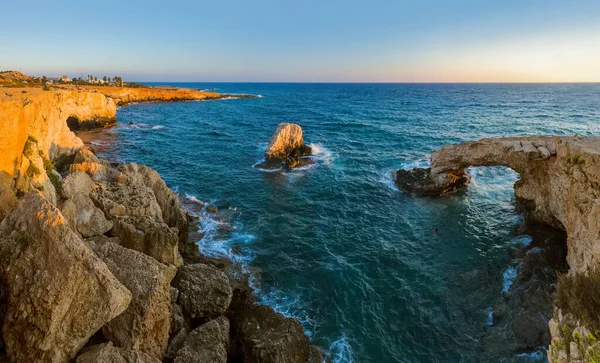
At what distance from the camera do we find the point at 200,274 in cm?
1712

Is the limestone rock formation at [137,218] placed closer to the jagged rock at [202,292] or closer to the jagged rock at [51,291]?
the jagged rock at [202,292]

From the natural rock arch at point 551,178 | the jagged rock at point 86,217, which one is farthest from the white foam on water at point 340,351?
the jagged rock at point 86,217

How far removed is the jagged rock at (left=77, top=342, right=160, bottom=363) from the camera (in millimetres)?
9898

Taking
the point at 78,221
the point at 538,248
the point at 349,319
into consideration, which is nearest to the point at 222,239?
the point at 78,221

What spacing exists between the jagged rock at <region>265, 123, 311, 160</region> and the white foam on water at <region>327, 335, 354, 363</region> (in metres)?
31.4

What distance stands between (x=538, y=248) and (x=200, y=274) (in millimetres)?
22492

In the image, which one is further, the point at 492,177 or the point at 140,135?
the point at 140,135

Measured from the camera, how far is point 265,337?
14695 mm

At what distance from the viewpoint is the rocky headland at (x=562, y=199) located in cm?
991

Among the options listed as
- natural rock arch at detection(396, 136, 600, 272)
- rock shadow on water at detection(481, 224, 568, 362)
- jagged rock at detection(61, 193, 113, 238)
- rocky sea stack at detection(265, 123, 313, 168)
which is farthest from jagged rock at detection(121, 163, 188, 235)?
natural rock arch at detection(396, 136, 600, 272)

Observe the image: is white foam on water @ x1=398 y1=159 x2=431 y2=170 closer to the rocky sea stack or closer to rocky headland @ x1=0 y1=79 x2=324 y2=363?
the rocky sea stack

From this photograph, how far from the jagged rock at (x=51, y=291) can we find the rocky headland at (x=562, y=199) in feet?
46.2

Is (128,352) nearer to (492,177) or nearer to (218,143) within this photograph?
(492,177)

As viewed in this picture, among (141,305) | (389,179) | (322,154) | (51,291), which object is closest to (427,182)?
(389,179)
